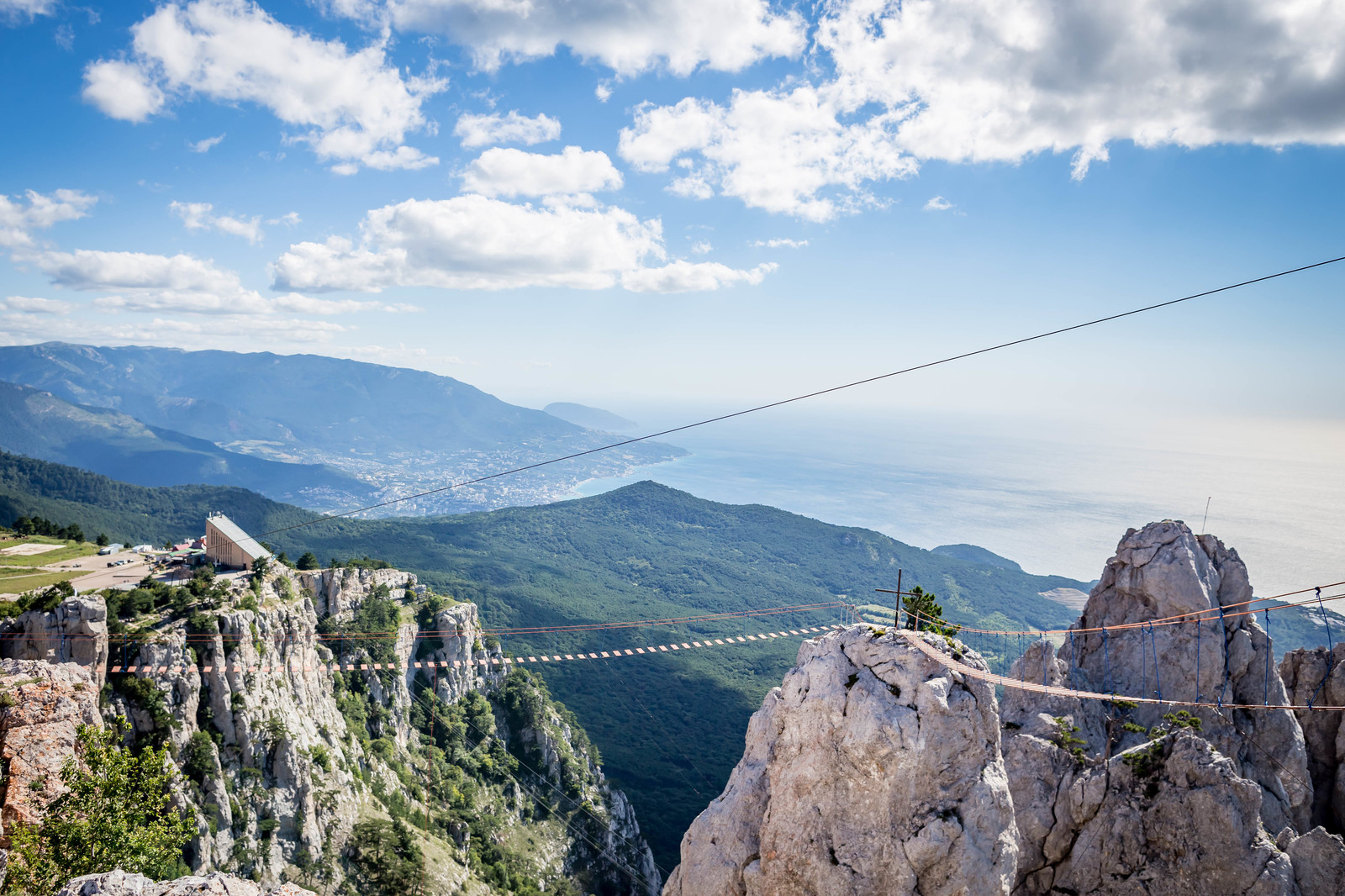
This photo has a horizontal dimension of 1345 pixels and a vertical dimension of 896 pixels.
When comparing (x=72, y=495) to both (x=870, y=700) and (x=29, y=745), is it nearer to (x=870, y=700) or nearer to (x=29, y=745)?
(x=29, y=745)

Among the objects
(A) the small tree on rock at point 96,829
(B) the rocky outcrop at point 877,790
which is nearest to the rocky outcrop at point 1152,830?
(B) the rocky outcrop at point 877,790

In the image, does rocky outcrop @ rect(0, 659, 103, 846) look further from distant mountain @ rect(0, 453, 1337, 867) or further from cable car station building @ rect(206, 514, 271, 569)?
distant mountain @ rect(0, 453, 1337, 867)

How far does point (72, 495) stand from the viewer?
134500 mm

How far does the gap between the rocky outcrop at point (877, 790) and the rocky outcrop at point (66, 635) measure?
28.0 metres

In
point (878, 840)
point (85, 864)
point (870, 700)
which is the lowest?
point (85, 864)

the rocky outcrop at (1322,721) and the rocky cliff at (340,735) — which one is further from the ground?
the rocky outcrop at (1322,721)

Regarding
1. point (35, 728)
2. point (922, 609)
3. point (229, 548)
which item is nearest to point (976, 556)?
point (922, 609)

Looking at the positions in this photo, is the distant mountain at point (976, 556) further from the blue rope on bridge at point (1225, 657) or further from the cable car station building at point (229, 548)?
the cable car station building at point (229, 548)

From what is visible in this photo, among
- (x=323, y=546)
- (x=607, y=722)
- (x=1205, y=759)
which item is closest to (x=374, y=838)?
(x=1205, y=759)

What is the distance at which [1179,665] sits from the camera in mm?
26156

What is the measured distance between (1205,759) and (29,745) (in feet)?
113

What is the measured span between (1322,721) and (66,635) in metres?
49.9

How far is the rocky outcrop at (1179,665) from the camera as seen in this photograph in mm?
23047

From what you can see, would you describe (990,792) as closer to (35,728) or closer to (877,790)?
(877,790)
